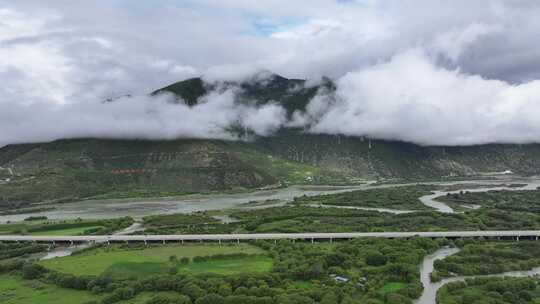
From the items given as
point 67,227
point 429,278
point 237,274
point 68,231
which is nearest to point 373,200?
point 67,227

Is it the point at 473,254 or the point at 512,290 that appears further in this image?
the point at 473,254

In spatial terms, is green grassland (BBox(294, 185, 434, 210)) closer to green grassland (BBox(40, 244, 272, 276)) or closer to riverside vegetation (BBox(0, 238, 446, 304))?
riverside vegetation (BBox(0, 238, 446, 304))

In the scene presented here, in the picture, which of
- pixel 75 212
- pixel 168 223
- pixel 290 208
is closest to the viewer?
pixel 168 223

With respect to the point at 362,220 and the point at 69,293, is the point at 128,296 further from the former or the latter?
the point at 362,220

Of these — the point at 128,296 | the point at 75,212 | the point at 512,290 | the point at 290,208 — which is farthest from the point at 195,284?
the point at 75,212

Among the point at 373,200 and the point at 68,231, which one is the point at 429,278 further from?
the point at 373,200

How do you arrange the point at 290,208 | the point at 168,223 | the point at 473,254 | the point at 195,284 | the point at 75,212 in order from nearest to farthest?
the point at 195,284 < the point at 473,254 < the point at 168,223 < the point at 290,208 < the point at 75,212

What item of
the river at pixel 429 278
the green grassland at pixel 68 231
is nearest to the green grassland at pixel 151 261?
the river at pixel 429 278

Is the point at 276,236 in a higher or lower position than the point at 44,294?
higher
